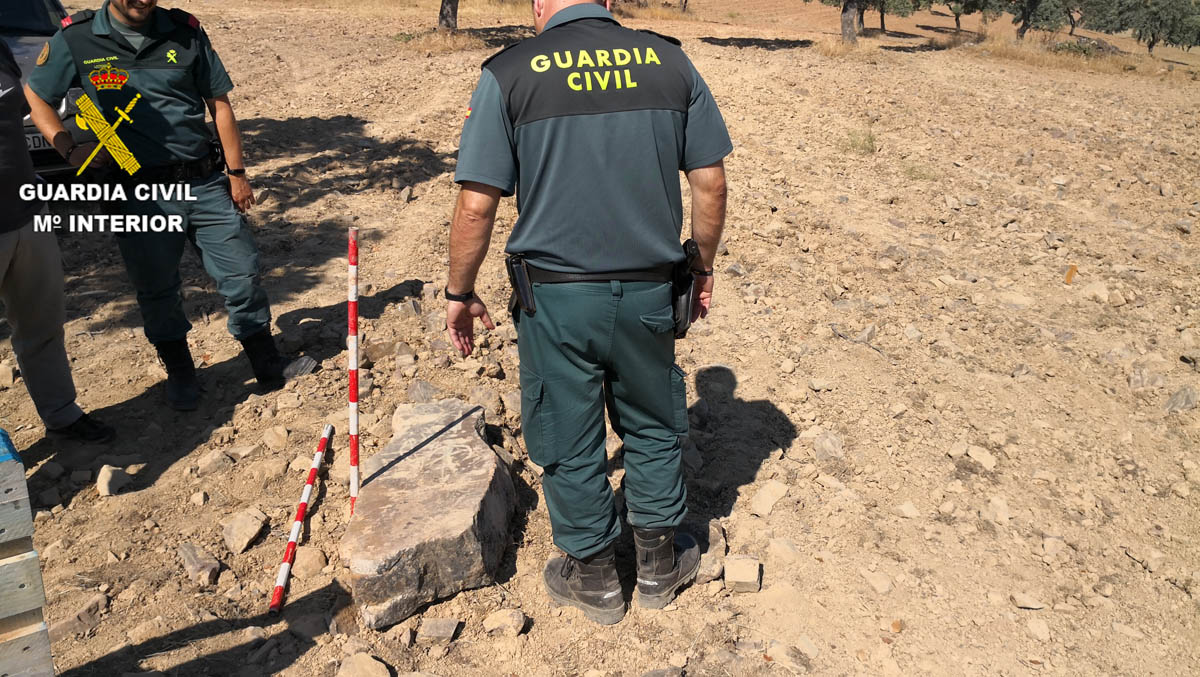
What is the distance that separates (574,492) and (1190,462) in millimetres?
3162

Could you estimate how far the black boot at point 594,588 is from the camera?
10.2ft

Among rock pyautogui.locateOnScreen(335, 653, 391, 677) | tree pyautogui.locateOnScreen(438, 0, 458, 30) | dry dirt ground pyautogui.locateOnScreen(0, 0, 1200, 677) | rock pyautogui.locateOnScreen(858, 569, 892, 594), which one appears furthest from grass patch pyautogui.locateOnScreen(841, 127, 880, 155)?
tree pyautogui.locateOnScreen(438, 0, 458, 30)

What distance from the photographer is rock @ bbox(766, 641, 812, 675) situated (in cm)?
296

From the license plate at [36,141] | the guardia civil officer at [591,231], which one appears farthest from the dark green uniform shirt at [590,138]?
the license plate at [36,141]

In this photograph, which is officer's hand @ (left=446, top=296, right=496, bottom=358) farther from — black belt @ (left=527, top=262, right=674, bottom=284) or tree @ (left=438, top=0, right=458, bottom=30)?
tree @ (left=438, top=0, right=458, bottom=30)

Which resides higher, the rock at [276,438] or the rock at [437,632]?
the rock at [276,438]

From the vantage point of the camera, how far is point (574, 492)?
2.99 metres

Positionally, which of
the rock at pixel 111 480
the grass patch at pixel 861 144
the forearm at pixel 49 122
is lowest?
the rock at pixel 111 480

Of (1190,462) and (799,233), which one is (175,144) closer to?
(799,233)

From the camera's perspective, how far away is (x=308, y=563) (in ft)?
11.1

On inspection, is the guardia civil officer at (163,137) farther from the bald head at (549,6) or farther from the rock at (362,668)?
the rock at (362,668)

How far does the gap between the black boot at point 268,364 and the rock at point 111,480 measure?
896 millimetres

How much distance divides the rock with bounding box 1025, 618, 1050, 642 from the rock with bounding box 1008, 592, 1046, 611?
58 mm

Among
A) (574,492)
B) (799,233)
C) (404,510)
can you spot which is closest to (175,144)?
(404,510)
